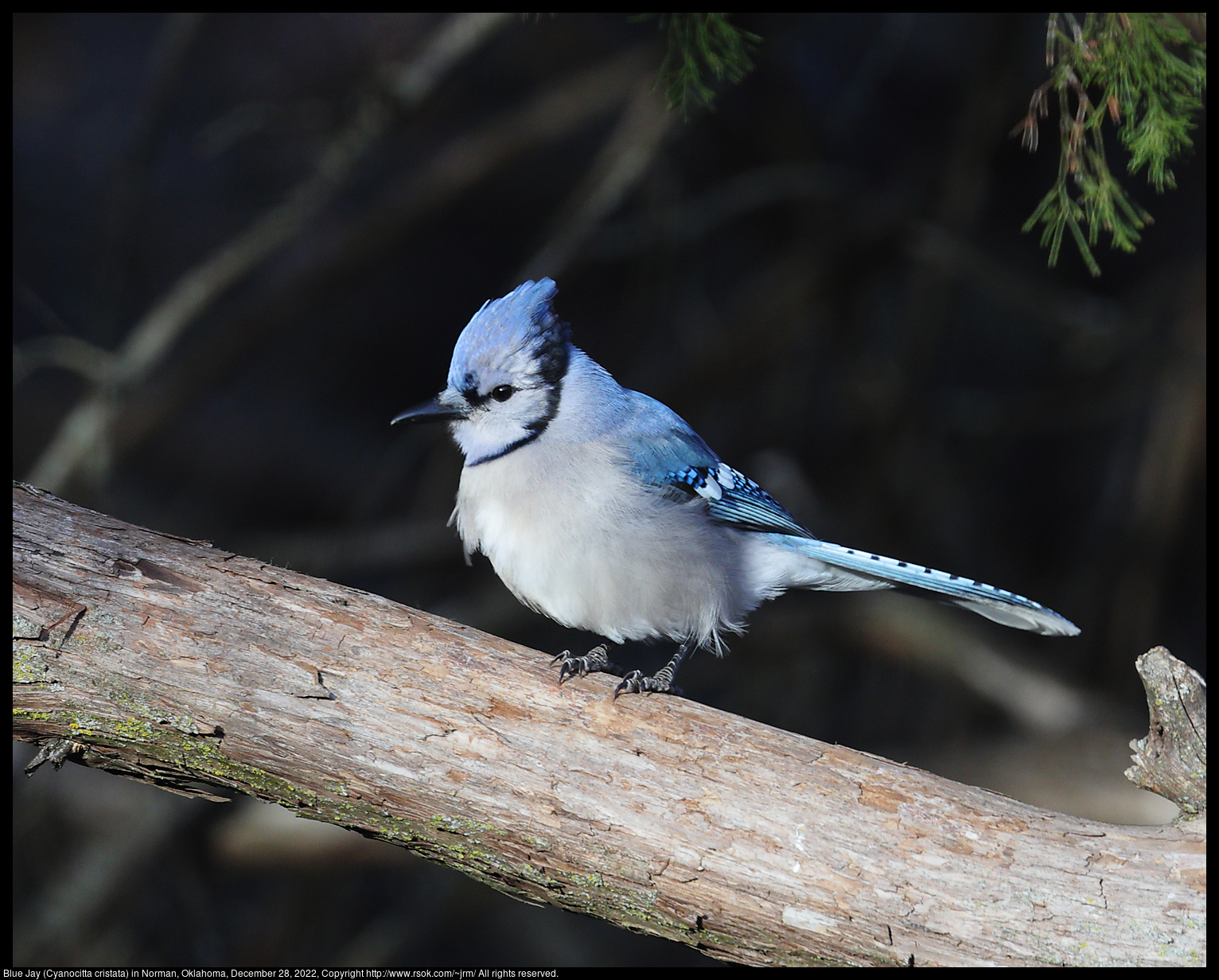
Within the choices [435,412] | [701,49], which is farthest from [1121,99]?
[435,412]

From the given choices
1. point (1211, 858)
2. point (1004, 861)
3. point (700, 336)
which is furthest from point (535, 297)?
point (700, 336)

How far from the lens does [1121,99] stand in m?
2.10

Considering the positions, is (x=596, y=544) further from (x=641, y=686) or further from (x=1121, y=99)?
(x=1121, y=99)

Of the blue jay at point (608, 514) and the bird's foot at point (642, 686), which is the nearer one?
the bird's foot at point (642, 686)

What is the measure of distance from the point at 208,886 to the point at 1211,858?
155 inches

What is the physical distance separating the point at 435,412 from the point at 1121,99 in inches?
68.7

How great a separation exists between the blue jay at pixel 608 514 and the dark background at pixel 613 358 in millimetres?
1639

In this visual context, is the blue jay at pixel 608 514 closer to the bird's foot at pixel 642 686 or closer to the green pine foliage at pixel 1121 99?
the bird's foot at pixel 642 686

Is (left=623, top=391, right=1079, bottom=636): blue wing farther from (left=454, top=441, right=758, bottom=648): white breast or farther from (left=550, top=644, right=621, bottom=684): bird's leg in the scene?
(left=550, top=644, right=621, bottom=684): bird's leg

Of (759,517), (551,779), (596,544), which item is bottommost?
(551,779)

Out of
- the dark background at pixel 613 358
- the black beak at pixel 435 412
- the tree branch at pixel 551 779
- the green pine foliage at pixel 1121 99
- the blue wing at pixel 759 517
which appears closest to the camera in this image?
the tree branch at pixel 551 779

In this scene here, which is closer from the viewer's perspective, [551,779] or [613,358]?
[551,779]

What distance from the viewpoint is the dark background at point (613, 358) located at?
13.4 feet

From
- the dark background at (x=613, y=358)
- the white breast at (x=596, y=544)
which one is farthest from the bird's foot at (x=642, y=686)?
the dark background at (x=613, y=358)
